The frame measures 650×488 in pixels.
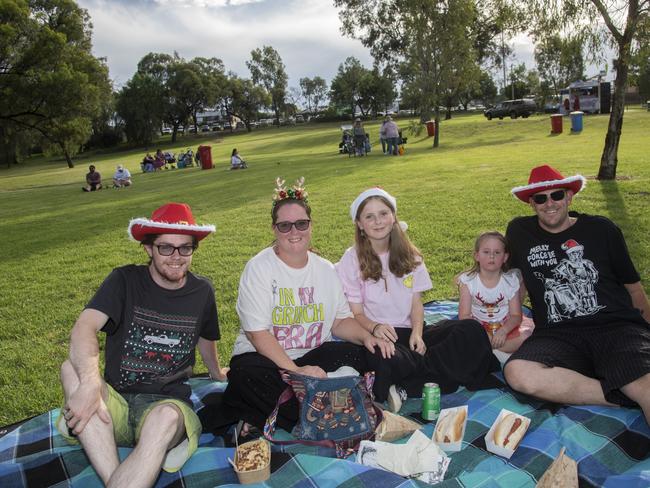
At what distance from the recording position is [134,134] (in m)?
62.7

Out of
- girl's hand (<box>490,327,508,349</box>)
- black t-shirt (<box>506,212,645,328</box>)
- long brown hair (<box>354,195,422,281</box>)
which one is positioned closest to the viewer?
black t-shirt (<box>506,212,645,328</box>)

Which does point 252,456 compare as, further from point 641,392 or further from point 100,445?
point 641,392

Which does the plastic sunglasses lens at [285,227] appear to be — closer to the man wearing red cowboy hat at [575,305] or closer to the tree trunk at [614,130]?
the man wearing red cowboy hat at [575,305]

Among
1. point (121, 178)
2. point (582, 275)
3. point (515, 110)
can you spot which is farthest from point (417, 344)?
point (515, 110)

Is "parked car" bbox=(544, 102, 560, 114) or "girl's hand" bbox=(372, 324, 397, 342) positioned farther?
"parked car" bbox=(544, 102, 560, 114)

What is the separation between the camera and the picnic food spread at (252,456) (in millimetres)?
2627

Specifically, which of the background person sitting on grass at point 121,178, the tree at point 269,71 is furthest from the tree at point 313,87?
the background person sitting on grass at point 121,178

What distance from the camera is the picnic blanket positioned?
2.64 meters

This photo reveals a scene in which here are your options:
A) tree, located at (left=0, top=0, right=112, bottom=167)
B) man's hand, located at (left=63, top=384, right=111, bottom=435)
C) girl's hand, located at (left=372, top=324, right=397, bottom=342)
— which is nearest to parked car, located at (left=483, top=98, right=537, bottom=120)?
tree, located at (left=0, top=0, right=112, bottom=167)

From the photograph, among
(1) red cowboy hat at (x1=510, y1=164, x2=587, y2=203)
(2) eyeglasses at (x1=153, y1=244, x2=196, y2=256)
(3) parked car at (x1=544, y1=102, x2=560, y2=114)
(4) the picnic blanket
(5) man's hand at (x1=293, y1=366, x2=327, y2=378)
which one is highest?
(3) parked car at (x1=544, y1=102, x2=560, y2=114)

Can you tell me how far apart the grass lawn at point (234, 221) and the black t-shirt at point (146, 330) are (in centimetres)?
128

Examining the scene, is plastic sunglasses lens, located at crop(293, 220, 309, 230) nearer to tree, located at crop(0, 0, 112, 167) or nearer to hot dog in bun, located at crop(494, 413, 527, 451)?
hot dog in bun, located at crop(494, 413, 527, 451)

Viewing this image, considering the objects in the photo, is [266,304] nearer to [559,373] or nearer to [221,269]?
[559,373]

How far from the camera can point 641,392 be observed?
296cm
